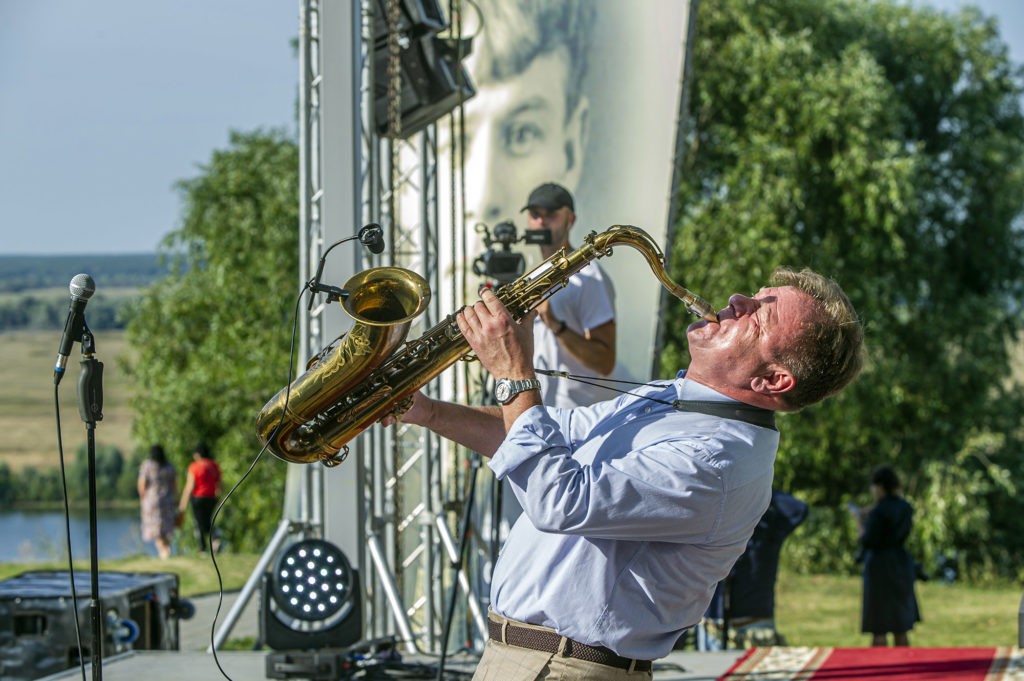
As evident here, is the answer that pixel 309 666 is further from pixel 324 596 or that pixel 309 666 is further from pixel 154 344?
pixel 154 344

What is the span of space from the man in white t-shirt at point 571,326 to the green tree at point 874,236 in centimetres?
961

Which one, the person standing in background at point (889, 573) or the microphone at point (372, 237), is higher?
the microphone at point (372, 237)

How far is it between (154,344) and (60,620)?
563 inches

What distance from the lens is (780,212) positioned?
1472 centimetres

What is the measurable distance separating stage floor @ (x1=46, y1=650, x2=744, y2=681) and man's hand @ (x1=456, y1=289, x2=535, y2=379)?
2.60 metres

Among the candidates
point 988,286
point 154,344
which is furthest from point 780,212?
point 154,344

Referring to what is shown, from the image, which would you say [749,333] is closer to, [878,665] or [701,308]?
[701,308]

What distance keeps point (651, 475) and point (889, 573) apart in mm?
5605

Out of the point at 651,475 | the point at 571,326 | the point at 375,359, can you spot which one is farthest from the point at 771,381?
the point at 571,326

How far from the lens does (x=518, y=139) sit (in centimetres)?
700

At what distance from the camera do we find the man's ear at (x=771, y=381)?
2.39 meters

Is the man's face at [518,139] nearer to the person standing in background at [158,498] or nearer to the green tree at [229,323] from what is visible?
the person standing in background at [158,498]

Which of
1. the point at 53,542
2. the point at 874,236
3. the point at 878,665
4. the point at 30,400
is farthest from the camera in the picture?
the point at 30,400

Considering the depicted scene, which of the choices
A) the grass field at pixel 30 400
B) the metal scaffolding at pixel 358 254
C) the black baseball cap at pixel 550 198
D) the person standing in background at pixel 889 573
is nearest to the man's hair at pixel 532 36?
the metal scaffolding at pixel 358 254
